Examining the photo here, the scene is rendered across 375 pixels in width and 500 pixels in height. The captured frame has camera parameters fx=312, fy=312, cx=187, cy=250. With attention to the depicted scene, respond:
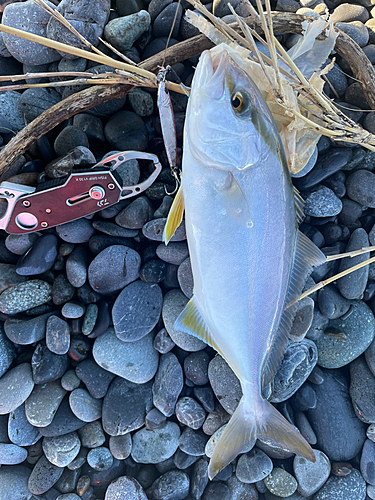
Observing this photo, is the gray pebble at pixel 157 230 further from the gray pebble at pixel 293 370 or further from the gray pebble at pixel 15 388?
the gray pebble at pixel 15 388

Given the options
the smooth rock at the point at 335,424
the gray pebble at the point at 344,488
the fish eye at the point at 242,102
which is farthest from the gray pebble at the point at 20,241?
the gray pebble at the point at 344,488

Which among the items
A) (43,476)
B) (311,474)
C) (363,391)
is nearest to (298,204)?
(363,391)

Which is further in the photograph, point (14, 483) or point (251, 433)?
point (14, 483)

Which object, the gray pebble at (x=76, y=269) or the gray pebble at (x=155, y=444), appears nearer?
the gray pebble at (x=76, y=269)

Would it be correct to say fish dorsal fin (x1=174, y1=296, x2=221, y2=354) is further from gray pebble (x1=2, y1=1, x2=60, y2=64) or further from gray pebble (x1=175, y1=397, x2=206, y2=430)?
gray pebble (x1=2, y1=1, x2=60, y2=64)

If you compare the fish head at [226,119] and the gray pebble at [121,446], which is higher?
the fish head at [226,119]

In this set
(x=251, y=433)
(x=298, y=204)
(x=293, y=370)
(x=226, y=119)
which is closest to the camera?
(x=226, y=119)

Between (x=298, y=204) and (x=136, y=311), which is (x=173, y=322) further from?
(x=298, y=204)

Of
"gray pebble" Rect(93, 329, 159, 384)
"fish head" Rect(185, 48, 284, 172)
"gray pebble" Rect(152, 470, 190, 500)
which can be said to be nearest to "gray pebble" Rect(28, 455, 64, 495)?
"gray pebble" Rect(152, 470, 190, 500)
